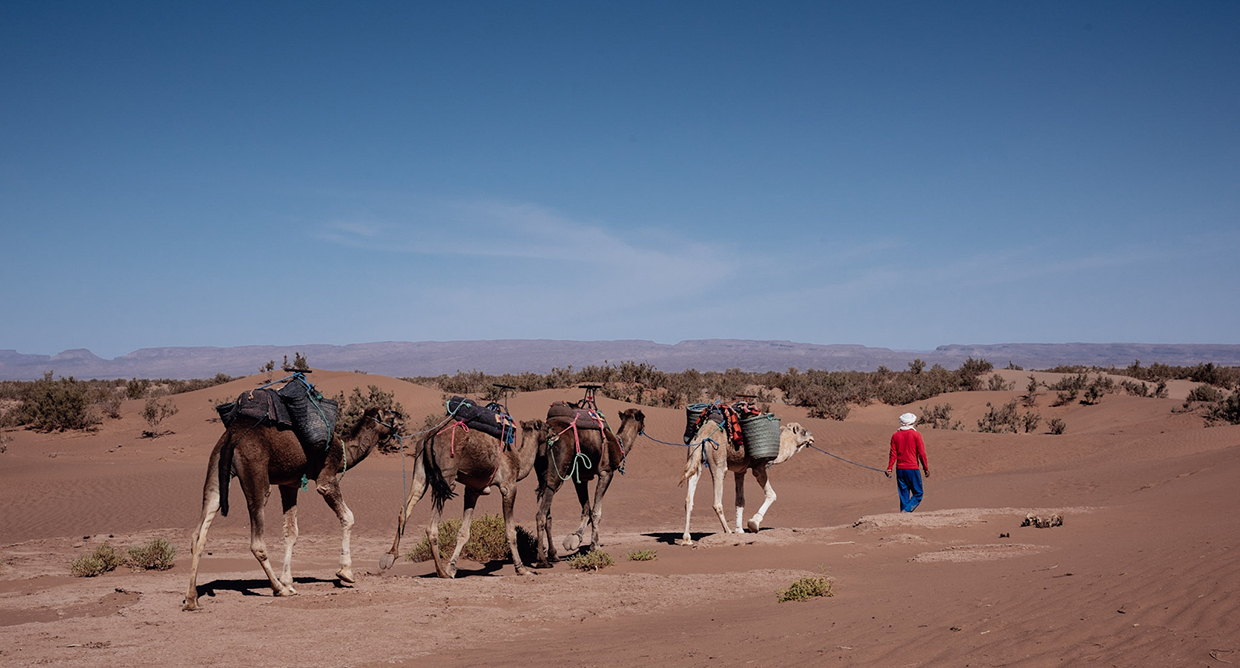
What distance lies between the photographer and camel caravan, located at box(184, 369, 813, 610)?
9.28m

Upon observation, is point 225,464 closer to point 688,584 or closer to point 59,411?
point 688,584

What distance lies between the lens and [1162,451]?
927 inches

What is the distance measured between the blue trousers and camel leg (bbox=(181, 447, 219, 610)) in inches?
451

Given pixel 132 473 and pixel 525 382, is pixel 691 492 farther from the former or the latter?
pixel 525 382

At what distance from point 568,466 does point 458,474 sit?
6.65ft

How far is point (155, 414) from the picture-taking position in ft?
104

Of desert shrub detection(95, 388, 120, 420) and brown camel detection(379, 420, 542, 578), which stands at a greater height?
brown camel detection(379, 420, 542, 578)

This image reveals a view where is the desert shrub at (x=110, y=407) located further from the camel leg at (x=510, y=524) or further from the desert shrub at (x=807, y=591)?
the desert shrub at (x=807, y=591)

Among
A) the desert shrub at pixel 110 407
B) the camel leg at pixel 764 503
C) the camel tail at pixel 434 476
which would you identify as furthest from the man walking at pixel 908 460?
the desert shrub at pixel 110 407

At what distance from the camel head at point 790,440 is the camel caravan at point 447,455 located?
282 millimetres

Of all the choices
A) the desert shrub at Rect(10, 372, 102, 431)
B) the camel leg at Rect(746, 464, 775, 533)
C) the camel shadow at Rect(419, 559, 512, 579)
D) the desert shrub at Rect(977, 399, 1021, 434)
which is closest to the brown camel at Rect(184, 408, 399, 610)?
the camel shadow at Rect(419, 559, 512, 579)

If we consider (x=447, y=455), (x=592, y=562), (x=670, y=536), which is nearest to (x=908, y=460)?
(x=670, y=536)

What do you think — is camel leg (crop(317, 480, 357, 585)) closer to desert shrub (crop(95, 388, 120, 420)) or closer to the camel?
the camel

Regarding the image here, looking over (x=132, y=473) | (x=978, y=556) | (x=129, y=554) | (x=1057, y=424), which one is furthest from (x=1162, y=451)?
(x=132, y=473)
